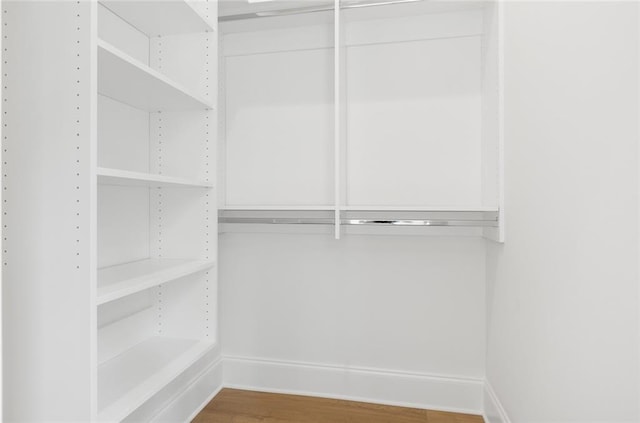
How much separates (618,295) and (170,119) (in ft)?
5.16

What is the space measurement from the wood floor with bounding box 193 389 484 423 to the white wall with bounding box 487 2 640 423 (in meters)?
0.44

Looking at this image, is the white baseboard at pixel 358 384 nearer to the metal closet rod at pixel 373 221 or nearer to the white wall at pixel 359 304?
the white wall at pixel 359 304

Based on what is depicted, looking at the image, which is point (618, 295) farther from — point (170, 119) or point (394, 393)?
point (170, 119)

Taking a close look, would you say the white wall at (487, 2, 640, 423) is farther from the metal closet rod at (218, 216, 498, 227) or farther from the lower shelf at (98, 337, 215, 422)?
the lower shelf at (98, 337, 215, 422)

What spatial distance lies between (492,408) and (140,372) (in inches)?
55.2

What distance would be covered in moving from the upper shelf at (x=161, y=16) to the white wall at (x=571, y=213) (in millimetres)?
1161

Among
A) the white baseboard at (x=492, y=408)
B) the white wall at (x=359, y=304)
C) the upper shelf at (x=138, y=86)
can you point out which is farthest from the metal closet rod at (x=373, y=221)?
the white baseboard at (x=492, y=408)

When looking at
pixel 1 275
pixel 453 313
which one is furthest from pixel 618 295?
pixel 1 275

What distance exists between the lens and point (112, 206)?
1.46 m

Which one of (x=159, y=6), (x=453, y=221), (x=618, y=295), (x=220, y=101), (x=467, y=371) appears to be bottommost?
(x=467, y=371)

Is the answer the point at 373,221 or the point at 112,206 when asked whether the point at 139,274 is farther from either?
the point at 373,221

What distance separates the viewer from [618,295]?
774 mm

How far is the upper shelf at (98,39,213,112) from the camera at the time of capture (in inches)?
42.4

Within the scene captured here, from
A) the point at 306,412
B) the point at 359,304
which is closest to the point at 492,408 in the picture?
the point at 359,304
